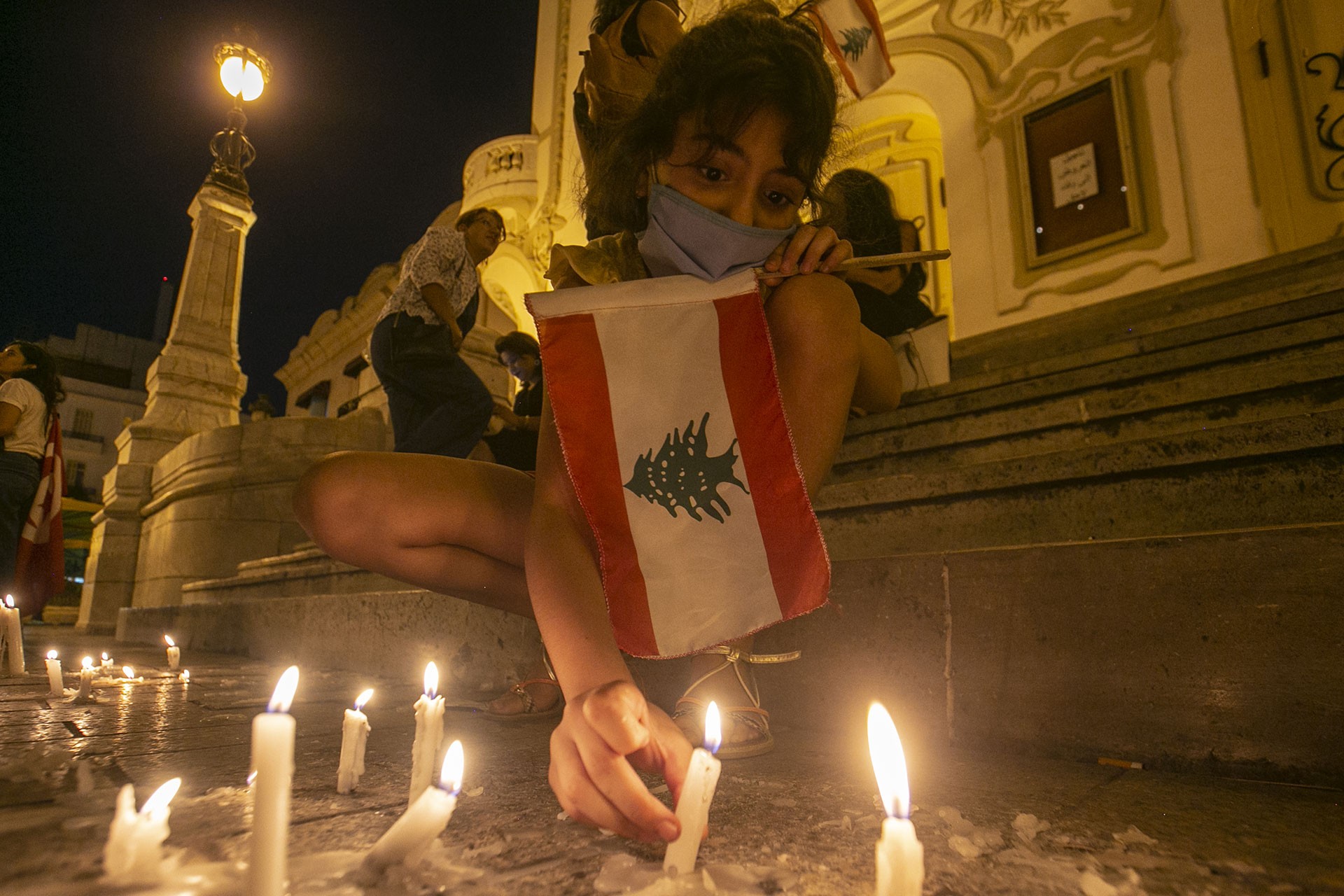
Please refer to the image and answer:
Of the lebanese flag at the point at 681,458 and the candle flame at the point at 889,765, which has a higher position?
the lebanese flag at the point at 681,458

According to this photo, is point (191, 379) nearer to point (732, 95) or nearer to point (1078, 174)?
point (732, 95)

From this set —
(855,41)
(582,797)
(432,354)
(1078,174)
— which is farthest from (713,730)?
(1078,174)

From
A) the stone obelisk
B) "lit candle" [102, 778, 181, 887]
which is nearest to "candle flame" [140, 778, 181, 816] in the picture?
"lit candle" [102, 778, 181, 887]

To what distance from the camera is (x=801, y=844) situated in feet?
3.04

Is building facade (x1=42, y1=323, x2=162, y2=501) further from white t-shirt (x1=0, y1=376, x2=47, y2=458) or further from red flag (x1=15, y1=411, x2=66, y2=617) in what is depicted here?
white t-shirt (x1=0, y1=376, x2=47, y2=458)

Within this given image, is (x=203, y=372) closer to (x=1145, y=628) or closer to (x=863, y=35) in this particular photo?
(x=863, y=35)

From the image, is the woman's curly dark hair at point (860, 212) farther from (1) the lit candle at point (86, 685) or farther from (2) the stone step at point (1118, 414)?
(1) the lit candle at point (86, 685)

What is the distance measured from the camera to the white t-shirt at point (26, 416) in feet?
15.6

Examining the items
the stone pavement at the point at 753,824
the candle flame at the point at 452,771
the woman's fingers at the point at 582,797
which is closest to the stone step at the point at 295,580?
the stone pavement at the point at 753,824

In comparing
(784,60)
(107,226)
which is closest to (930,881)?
(784,60)

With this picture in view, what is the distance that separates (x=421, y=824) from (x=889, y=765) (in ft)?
1.54

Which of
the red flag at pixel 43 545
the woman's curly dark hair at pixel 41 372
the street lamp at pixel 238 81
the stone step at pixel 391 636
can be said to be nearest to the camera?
the stone step at pixel 391 636

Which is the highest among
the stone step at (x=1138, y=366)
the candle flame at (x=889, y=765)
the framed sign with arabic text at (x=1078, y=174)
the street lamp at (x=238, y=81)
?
the street lamp at (x=238, y=81)

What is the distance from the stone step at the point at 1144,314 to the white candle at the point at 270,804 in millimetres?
4136
